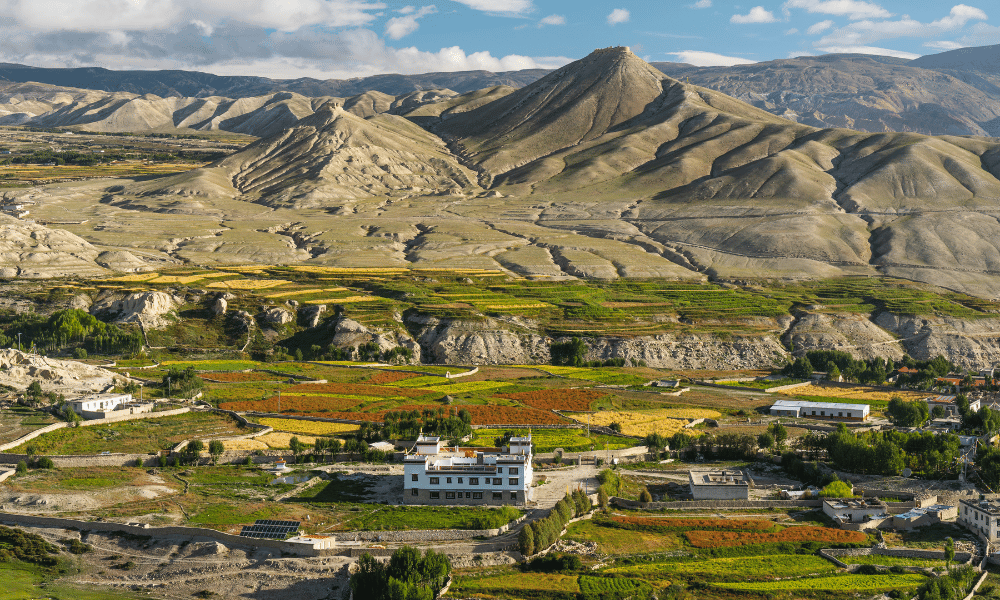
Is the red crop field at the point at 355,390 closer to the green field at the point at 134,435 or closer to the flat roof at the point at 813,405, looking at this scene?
the green field at the point at 134,435

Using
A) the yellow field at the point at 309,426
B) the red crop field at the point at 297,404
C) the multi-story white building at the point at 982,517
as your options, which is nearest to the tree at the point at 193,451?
the yellow field at the point at 309,426

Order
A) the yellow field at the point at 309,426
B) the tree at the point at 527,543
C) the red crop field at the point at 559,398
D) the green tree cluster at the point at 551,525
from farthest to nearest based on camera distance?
the red crop field at the point at 559,398 → the yellow field at the point at 309,426 → the green tree cluster at the point at 551,525 → the tree at the point at 527,543

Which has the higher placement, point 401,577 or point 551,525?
point 551,525

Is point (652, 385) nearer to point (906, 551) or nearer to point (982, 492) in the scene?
point (982, 492)

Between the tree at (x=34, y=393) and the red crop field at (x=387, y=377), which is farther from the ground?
the tree at (x=34, y=393)

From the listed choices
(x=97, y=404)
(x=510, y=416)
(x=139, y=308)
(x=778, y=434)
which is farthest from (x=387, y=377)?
(x=778, y=434)

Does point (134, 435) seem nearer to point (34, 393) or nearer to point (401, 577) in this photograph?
point (34, 393)

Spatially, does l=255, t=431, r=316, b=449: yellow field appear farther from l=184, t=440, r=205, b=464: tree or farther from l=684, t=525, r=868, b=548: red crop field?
l=684, t=525, r=868, b=548: red crop field

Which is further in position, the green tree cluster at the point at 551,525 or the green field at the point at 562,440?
the green field at the point at 562,440
